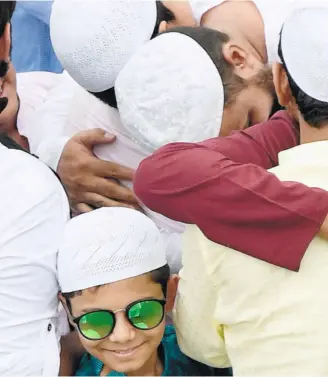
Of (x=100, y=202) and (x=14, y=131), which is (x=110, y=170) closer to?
(x=100, y=202)

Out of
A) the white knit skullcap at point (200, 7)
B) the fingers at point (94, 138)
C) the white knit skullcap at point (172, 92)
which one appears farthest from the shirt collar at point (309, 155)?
the white knit skullcap at point (200, 7)

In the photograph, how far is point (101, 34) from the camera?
113 centimetres

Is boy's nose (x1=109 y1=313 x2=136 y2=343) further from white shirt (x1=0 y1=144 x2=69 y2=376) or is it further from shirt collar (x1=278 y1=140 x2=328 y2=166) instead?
shirt collar (x1=278 y1=140 x2=328 y2=166)

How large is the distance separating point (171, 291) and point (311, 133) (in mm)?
364

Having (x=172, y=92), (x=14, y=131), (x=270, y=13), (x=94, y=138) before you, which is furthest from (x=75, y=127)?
(x=270, y=13)

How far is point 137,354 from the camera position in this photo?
3.39 feet

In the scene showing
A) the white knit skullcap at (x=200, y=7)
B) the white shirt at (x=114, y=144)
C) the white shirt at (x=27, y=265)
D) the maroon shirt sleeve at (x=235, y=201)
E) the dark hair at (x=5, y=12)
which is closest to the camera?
the maroon shirt sleeve at (x=235, y=201)

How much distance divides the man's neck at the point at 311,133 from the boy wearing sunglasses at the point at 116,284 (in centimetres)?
30

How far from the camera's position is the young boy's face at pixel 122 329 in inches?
39.4

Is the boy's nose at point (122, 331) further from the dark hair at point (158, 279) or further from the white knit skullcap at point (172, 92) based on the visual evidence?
the white knit skullcap at point (172, 92)

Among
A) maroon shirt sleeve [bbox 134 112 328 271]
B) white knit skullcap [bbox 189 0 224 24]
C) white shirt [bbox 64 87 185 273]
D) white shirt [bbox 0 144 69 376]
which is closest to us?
maroon shirt sleeve [bbox 134 112 328 271]

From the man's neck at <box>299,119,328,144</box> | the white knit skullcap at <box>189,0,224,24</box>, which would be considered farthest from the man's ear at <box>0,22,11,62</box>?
the man's neck at <box>299,119,328,144</box>

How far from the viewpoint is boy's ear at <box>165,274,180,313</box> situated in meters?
1.06

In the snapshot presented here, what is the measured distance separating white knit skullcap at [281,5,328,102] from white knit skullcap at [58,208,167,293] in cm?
35
